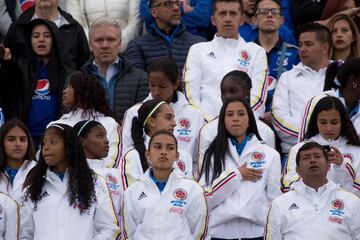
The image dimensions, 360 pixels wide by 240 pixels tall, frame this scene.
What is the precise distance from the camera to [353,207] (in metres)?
9.94

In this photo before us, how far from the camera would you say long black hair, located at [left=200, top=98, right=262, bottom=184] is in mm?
10547

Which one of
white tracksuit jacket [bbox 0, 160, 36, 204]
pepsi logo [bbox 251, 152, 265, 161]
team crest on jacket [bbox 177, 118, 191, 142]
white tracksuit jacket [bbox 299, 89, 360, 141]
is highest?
white tracksuit jacket [bbox 299, 89, 360, 141]

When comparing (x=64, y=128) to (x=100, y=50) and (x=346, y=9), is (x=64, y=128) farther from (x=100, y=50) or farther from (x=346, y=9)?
(x=346, y=9)

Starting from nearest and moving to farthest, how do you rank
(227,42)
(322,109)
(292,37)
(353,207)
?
(353,207) < (322,109) < (227,42) < (292,37)

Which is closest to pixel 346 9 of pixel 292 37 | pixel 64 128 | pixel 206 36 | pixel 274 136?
pixel 292 37

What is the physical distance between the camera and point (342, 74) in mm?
11625

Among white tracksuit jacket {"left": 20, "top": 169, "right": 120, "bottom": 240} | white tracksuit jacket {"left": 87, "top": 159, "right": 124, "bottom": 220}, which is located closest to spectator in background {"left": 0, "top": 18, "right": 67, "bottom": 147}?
white tracksuit jacket {"left": 87, "top": 159, "right": 124, "bottom": 220}

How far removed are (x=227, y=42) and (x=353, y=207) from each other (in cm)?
311

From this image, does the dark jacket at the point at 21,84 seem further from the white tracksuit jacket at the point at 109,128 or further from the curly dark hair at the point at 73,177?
the curly dark hair at the point at 73,177

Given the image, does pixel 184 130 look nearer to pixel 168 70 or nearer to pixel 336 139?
pixel 168 70

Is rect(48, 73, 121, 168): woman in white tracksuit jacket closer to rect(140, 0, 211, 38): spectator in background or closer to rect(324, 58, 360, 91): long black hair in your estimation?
rect(324, 58, 360, 91): long black hair

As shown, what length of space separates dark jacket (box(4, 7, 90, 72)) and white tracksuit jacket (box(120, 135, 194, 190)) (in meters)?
2.51

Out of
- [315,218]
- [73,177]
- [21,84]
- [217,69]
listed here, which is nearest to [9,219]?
[73,177]

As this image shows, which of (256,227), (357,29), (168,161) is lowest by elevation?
(256,227)
